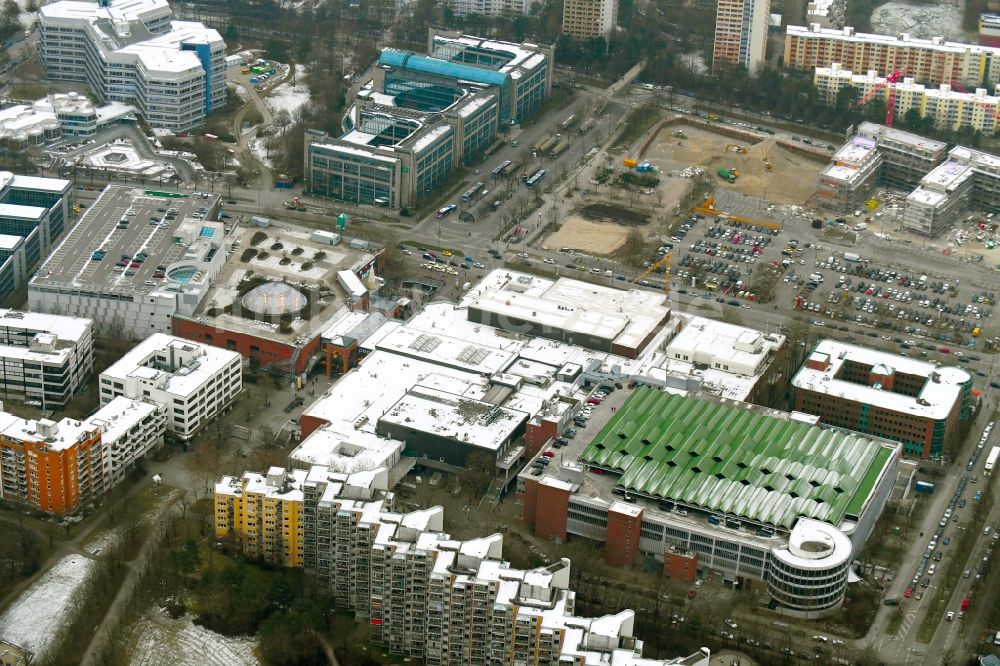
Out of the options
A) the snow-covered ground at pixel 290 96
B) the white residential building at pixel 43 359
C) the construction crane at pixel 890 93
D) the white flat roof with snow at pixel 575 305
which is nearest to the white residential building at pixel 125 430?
the white residential building at pixel 43 359

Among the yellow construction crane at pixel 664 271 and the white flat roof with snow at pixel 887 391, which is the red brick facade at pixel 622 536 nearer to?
the white flat roof with snow at pixel 887 391

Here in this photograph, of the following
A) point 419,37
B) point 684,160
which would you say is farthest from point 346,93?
point 684,160

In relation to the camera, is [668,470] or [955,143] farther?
[955,143]

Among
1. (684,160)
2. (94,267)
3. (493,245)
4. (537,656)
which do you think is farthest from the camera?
(684,160)

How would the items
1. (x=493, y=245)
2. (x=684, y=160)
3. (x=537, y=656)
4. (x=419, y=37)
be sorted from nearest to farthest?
1. (x=537, y=656)
2. (x=493, y=245)
3. (x=684, y=160)
4. (x=419, y=37)

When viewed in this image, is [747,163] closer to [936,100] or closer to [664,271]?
[936,100]

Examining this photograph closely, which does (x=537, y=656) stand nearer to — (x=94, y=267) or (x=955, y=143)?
(x=94, y=267)
